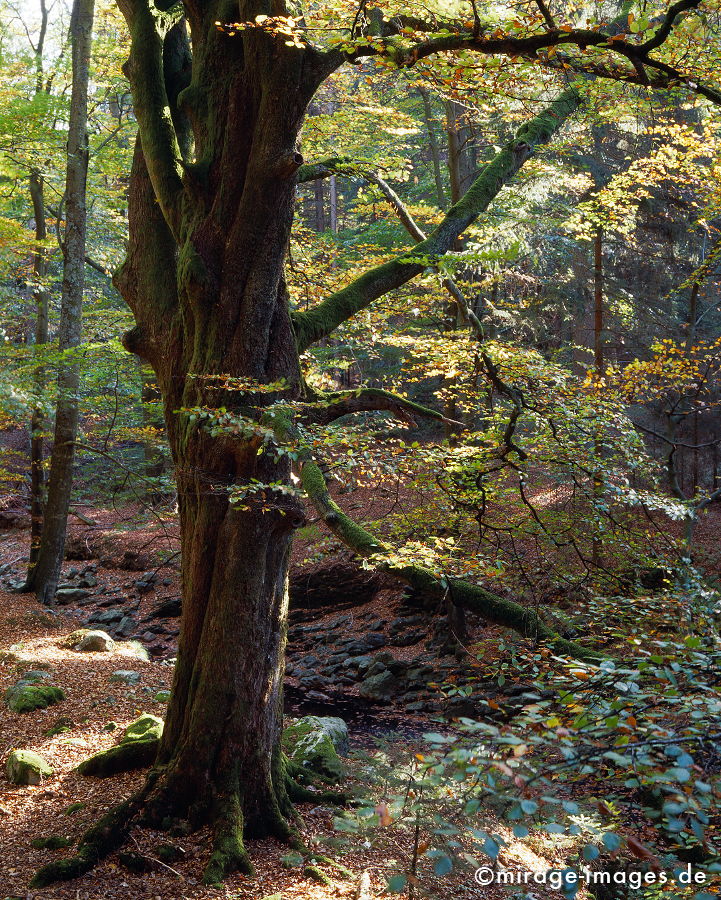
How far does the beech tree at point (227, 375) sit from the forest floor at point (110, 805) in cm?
18

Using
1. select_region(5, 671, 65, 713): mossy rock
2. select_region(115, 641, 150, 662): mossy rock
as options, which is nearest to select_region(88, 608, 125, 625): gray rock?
select_region(115, 641, 150, 662): mossy rock

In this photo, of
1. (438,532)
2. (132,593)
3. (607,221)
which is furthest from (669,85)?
(132,593)

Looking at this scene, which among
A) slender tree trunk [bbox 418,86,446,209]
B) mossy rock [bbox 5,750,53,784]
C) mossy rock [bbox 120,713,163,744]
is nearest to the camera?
mossy rock [bbox 5,750,53,784]

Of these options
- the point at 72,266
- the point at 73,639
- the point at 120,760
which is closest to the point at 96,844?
the point at 120,760

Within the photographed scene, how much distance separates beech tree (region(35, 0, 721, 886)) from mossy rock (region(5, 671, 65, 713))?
2.67 metres

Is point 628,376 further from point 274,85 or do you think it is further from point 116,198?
point 116,198

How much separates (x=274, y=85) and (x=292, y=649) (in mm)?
9370

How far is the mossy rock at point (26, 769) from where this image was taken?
509 centimetres

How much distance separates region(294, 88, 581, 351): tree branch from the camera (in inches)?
204

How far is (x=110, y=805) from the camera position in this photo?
464 cm

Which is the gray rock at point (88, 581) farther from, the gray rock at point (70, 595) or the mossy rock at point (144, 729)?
the mossy rock at point (144, 729)

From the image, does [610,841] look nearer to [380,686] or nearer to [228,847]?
[228,847]

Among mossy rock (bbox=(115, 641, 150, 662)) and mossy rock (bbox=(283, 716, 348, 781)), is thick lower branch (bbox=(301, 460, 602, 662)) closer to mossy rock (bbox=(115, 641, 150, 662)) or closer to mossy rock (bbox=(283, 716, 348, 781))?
mossy rock (bbox=(283, 716, 348, 781))

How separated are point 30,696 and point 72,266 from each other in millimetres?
6255
